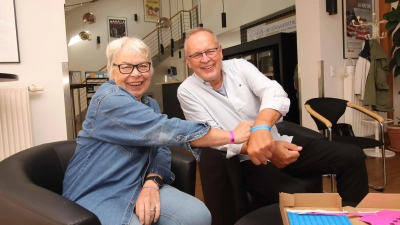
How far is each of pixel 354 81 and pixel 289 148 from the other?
2867mm

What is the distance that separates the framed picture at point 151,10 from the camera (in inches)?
461

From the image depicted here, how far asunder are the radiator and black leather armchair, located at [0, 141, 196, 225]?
918 mm

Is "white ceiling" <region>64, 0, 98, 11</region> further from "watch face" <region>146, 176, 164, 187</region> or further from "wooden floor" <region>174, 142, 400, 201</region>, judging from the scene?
"watch face" <region>146, 176, 164, 187</region>

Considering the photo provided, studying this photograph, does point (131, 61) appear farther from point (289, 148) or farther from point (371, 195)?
point (371, 195)

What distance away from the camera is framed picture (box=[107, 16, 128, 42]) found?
11164 millimetres

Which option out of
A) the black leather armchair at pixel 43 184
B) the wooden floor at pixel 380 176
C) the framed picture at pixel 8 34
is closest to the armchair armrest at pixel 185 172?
the black leather armchair at pixel 43 184

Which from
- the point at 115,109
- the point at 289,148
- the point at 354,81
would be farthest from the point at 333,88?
the point at 115,109

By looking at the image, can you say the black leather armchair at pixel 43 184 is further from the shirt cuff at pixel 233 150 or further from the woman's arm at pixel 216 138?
the woman's arm at pixel 216 138

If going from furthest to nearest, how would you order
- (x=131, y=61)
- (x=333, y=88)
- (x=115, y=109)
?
(x=333, y=88)
(x=131, y=61)
(x=115, y=109)

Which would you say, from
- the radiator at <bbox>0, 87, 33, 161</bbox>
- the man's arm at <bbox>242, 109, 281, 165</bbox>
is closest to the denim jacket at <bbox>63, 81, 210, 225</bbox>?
the man's arm at <bbox>242, 109, 281, 165</bbox>

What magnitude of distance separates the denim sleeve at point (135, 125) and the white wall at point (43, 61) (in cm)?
143

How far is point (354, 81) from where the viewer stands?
3801mm

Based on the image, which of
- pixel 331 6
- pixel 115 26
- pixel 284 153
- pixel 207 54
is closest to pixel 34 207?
pixel 284 153

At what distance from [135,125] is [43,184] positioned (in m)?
0.54
